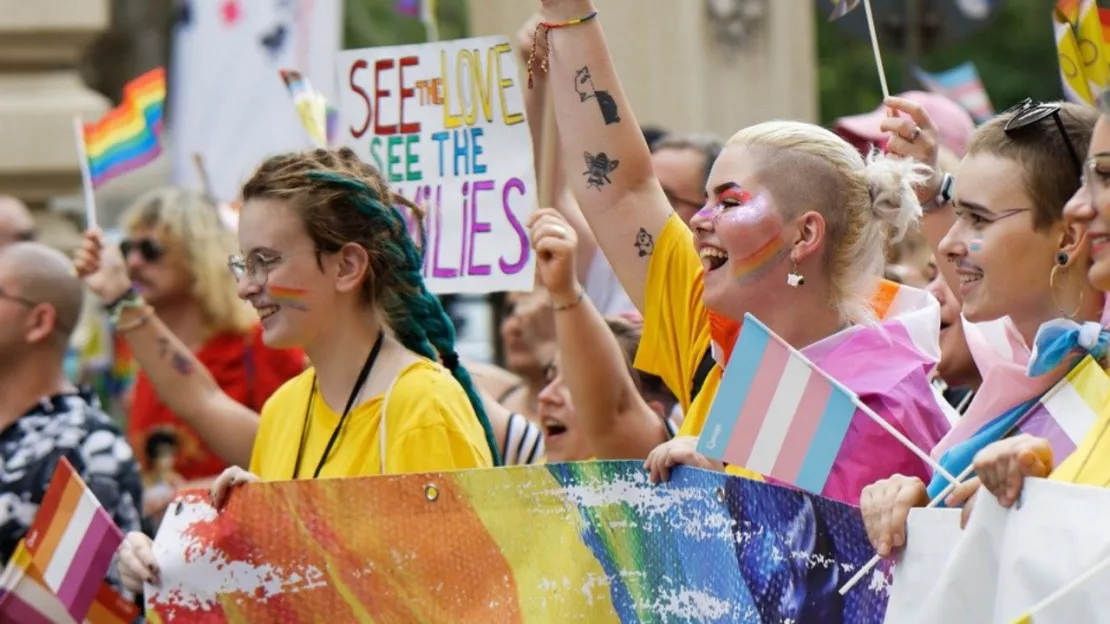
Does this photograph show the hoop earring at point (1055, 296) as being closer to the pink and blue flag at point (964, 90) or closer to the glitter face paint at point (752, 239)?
the glitter face paint at point (752, 239)

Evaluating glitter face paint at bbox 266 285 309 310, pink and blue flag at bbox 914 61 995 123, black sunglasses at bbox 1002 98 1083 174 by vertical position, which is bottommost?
pink and blue flag at bbox 914 61 995 123

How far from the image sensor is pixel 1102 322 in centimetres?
321

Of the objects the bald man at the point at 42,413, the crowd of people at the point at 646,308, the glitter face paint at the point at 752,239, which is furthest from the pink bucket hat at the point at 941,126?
the bald man at the point at 42,413

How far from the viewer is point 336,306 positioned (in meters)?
4.25

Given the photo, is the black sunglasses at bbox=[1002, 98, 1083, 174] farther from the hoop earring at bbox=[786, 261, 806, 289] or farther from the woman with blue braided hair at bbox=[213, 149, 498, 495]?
the woman with blue braided hair at bbox=[213, 149, 498, 495]

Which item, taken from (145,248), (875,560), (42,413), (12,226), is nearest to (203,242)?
(145,248)

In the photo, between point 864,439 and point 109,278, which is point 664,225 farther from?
point 109,278

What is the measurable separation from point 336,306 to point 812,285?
3.34 ft

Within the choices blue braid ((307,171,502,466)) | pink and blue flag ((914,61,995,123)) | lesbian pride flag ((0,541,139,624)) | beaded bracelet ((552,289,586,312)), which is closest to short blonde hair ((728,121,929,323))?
beaded bracelet ((552,289,586,312))

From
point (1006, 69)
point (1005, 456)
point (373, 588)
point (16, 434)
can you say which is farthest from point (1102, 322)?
point (1006, 69)

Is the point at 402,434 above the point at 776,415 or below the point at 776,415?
below

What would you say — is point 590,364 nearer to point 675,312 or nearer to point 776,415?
point 675,312

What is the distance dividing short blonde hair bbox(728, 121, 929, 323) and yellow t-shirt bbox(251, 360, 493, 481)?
746 millimetres

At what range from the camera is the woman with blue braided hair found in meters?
4.14
